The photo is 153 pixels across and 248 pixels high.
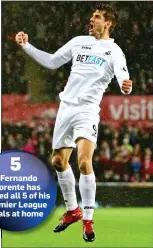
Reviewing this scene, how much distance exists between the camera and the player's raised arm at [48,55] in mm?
6414

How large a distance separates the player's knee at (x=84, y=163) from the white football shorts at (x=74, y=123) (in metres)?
0.14

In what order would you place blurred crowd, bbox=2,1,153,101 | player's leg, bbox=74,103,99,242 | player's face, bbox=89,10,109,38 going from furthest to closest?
blurred crowd, bbox=2,1,153,101
player's face, bbox=89,10,109,38
player's leg, bbox=74,103,99,242

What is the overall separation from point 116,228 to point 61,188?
118 inches

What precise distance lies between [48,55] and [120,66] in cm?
63

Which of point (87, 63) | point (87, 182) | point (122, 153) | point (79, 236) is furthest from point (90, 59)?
point (122, 153)

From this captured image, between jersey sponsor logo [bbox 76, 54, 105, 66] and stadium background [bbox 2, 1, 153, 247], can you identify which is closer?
jersey sponsor logo [bbox 76, 54, 105, 66]

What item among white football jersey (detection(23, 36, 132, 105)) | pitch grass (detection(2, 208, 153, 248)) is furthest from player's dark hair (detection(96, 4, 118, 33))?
pitch grass (detection(2, 208, 153, 248))

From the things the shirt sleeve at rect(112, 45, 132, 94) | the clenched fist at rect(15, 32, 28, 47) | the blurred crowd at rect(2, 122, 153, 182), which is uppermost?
the clenched fist at rect(15, 32, 28, 47)

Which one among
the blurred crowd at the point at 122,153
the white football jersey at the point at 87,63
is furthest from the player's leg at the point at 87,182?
the blurred crowd at the point at 122,153

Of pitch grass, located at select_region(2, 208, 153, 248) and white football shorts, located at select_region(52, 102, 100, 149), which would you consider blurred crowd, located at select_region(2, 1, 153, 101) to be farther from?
pitch grass, located at select_region(2, 208, 153, 248)

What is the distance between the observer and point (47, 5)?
7.48 meters

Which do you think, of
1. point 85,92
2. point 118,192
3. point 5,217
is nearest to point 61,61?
point 85,92

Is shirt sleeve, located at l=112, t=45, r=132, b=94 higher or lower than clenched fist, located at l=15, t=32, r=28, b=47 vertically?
A: lower

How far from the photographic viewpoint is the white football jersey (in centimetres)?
632
